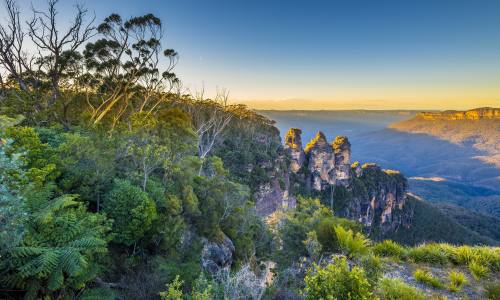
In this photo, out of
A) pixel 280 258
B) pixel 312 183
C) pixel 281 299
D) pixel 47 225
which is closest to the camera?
pixel 47 225

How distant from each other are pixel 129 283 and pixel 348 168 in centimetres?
9083

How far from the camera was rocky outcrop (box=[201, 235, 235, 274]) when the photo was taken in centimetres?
1373

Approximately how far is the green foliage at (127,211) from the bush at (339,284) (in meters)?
7.66

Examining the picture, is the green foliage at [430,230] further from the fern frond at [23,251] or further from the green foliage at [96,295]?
the fern frond at [23,251]

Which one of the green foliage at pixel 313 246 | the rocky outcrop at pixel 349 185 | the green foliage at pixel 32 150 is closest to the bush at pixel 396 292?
the green foliage at pixel 313 246

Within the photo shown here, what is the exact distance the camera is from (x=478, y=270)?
23.2 ft

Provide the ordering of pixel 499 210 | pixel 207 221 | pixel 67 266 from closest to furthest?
pixel 67 266 → pixel 207 221 → pixel 499 210

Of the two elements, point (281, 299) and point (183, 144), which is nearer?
point (281, 299)

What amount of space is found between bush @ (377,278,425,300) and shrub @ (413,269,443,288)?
1371 millimetres

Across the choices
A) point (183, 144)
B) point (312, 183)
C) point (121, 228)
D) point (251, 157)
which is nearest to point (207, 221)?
point (183, 144)

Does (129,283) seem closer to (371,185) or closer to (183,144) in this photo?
(183,144)

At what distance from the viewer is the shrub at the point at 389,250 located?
856cm

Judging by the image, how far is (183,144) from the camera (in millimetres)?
17266

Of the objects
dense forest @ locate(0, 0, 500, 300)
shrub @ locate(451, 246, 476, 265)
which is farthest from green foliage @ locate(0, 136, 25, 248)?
shrub @ locate(451, 246, 476, 265)
